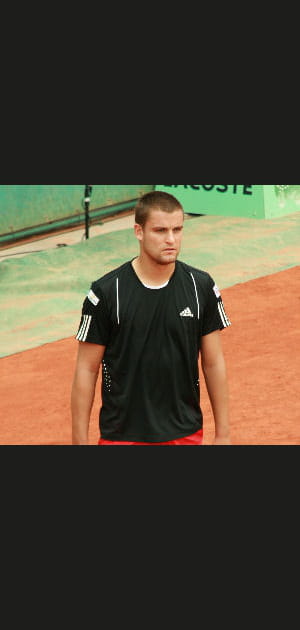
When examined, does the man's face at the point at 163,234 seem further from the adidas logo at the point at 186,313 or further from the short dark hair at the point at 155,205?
the adidas logo at the point at 186,313

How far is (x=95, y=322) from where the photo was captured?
541cm

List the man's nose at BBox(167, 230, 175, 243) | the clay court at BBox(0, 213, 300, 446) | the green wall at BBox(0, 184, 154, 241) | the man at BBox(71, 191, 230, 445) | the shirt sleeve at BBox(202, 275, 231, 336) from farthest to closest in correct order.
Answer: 1. the green wall at BBox(0, 184, 154, 241)
2. the clay court at BBox(0, 213, 300, 446)
3. the shirt sleeve at BBox(202, 275, 231, 336)
4. the man at BBox(71, 191, 230, 445)
5. the man's nose at BBox(167, 230, 175, 243)

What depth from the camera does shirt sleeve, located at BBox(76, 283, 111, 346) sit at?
5.40 metres

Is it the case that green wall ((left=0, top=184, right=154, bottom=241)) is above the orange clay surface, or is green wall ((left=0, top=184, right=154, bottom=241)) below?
above

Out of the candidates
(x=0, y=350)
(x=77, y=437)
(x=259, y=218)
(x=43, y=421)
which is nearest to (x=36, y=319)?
(x=0, y=350)

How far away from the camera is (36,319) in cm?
1339

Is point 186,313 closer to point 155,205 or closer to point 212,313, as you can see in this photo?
point 212,313

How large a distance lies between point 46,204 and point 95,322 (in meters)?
12.6

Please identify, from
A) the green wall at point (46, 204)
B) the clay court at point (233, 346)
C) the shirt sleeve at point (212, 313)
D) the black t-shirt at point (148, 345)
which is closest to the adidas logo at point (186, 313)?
the black t-shirt at point (148, 345)

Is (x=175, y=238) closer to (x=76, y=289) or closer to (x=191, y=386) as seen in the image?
(x=191, y=386)

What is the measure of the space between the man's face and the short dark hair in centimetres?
2

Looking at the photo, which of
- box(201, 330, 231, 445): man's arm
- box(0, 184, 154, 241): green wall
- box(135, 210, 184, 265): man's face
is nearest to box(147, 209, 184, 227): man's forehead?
box(135, 210, 184, 265): man's face

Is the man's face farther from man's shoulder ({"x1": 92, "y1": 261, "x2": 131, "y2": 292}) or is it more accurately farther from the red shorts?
the red shorts
